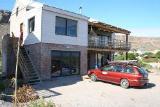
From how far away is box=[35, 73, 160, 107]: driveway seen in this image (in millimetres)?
14212

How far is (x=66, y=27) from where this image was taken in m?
23.6

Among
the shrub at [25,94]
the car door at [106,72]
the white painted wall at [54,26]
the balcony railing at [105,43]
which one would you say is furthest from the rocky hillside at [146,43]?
the shrub at [25,94]

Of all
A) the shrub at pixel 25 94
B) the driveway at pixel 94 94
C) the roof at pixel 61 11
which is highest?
the roof at pixel 61 11

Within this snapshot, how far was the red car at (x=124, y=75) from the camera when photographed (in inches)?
743

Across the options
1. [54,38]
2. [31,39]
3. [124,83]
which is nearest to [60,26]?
[54,38]

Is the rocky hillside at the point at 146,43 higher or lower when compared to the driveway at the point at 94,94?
higher

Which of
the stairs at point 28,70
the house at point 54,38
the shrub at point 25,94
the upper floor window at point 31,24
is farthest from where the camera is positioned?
the upper floor window at point 31,24

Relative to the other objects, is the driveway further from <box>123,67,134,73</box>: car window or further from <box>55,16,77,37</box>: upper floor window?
<box>55,16,77,37</box>: upper floor window

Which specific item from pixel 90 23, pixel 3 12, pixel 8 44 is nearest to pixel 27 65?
pixel 8 44

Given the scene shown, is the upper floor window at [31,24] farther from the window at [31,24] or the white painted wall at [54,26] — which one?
the white painted wall at [54,26]

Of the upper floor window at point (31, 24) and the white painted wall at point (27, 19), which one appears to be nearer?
the white painted wall at point (27, 19)

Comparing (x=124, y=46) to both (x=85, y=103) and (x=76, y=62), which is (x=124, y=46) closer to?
(x=76, y=62)

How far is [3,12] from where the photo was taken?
58094 millimetres

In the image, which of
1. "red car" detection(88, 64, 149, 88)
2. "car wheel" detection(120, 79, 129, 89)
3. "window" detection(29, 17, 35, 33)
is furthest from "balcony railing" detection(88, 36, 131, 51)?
"car wheel" detection(120, 79, 129, 89)
